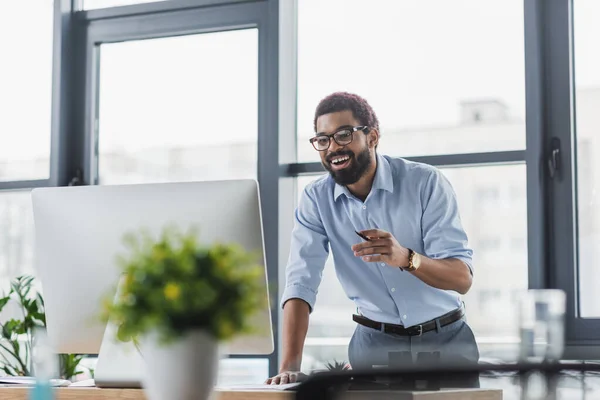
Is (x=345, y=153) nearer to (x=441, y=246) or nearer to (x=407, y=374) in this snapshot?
(x=441, y=246)

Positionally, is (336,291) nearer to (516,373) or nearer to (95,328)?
(95,328)

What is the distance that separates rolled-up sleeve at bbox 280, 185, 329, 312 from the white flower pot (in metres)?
1.24

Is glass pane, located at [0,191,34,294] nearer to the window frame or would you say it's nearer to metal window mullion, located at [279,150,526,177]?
metal window mullion, located at [279,150,526,177]

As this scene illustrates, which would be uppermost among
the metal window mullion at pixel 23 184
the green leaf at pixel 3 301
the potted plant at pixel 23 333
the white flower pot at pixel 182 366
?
the metal window mullion at pixel 23 184

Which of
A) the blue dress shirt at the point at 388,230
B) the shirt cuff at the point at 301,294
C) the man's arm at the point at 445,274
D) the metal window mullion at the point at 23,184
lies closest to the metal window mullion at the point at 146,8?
the metal window mullion at the point at 23,184

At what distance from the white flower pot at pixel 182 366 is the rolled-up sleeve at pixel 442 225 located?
1.38 meters

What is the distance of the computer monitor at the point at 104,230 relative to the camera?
5.63 feet

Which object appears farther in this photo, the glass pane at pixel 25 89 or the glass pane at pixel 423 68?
the glass pane at pixel 25 89

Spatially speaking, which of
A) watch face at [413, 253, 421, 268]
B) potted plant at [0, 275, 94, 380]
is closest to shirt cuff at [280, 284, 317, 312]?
watch face at [413, 253, 421, 268]

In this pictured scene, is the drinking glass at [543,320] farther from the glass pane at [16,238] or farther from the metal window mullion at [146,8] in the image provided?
the glass pane at [16,238]

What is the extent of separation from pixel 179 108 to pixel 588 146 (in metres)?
1.76

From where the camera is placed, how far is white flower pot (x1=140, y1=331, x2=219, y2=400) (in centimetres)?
116

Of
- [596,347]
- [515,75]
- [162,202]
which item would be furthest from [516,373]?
[515,75]

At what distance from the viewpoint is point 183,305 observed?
110 centimetres
